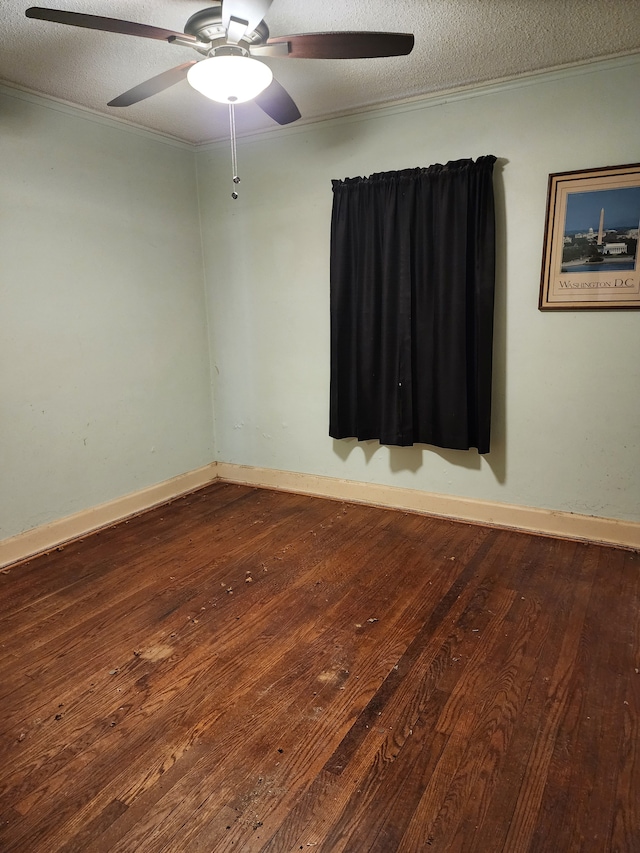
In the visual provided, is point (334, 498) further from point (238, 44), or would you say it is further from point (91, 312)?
point (238, 44)

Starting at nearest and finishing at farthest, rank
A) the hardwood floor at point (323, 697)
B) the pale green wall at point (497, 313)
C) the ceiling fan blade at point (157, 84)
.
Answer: the hardwood floor at point (323, 697)
the ceiling fan blade at point (157, 84)
the pale green wall at point (497, 313)

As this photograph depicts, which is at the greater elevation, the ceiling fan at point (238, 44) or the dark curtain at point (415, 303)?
the ceiling fan at point (238, 44)

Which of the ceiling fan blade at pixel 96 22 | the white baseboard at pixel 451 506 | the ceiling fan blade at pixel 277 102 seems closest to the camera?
the ceiling fan blade at pixel 96 22

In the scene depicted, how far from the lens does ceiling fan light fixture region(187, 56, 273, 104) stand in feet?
6.38

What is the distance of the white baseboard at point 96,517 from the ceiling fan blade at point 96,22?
249cm

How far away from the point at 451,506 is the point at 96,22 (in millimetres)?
2983

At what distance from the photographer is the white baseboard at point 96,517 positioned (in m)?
3.02

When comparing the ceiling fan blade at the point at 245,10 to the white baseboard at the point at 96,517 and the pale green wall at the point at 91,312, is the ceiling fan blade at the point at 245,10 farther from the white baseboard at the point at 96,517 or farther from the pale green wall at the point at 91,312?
the white baseboard at the point at 96,517

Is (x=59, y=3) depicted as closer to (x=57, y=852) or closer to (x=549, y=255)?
(x=549, y=255)

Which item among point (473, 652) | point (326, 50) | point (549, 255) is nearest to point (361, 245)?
point (549, 255)

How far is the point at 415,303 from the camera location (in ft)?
10.7

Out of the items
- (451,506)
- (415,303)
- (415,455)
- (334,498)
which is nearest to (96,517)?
(334,498)

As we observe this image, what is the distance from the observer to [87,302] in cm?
330

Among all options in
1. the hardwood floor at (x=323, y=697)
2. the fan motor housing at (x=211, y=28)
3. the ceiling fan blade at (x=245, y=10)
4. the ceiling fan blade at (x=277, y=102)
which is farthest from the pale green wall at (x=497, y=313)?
the ceiling fan blade at (x=245, y=10)
